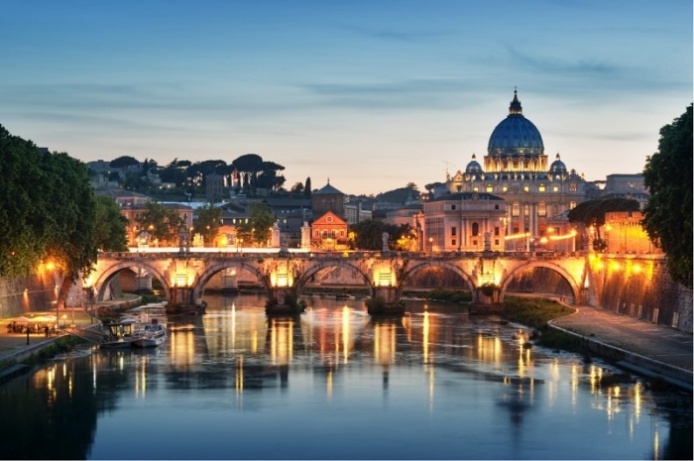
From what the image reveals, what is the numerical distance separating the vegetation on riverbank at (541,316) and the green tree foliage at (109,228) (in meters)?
24.3

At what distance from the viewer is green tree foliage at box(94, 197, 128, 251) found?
89.2 metres

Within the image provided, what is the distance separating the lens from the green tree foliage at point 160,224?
460ft

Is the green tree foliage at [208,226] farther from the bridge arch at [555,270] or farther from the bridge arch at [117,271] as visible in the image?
the bridge arch at [555,270]

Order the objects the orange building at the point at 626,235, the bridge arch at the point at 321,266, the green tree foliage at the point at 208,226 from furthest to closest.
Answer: the green tree foliage at the point at 208,226, the bridge arch at the point at 321,266, the orange building at the point at 626,235

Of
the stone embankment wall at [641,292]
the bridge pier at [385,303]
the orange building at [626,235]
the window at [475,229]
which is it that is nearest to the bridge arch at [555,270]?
the stone embankment wall at [641,292]

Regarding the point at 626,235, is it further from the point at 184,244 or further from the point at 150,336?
the point at 150,336

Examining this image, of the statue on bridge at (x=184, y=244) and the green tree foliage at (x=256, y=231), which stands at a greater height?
the green tree foliage at (x=256, y=231)

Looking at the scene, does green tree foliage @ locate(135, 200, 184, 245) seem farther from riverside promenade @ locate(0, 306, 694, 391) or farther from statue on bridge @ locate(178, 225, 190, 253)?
riverside promenade @ locate(0, 306, 694, 391)

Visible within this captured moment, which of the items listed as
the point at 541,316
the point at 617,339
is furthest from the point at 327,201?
the point at 617,339

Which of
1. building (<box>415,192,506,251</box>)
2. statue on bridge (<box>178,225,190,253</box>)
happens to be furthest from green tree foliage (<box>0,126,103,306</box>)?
building (<box>415,192,506,251</box>)

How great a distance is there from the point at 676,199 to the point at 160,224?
3678 inches

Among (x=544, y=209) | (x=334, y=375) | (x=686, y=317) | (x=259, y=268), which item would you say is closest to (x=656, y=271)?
(x=686, y=317)

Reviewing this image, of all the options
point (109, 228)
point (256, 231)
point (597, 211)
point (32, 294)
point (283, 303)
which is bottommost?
point (283, 303)

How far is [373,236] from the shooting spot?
149 meters
